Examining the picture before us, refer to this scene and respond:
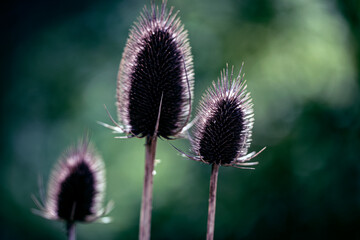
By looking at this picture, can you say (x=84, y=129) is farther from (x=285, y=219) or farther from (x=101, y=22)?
(x=285, y=219)

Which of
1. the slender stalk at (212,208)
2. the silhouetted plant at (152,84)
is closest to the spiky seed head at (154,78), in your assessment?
the silhouetted plant at (152,84)

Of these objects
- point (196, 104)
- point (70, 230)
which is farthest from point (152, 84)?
point (196, 104)

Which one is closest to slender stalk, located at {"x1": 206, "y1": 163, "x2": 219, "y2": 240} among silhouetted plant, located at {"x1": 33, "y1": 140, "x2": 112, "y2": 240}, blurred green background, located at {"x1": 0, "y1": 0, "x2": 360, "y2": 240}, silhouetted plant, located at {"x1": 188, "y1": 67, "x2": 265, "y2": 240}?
silhouetted plant, located at {"x1": 188, "y1": 67, "x2": 265, "y2": 240}

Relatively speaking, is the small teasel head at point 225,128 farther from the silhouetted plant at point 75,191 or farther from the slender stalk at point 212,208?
the silhouetted plant at point 75,191

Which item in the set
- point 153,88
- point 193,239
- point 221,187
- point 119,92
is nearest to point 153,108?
point 153,88

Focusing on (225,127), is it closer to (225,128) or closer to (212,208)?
(225,128)

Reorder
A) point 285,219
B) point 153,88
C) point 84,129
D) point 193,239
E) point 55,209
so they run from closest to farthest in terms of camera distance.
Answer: point 153,88 → point 55,209 → point 285,219 → point 193,239 → point 84,129

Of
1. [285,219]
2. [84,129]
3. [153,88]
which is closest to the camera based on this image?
[153,88]
